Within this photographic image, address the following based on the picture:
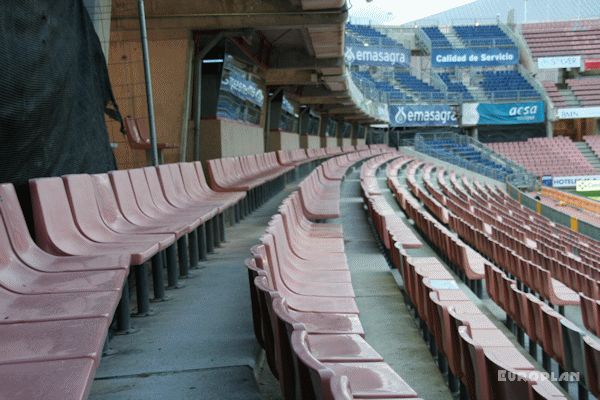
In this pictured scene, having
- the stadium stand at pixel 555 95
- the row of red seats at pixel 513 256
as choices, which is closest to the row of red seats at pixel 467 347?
the row of red seats at pixel 513 256

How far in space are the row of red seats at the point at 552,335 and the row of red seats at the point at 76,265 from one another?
2061mm

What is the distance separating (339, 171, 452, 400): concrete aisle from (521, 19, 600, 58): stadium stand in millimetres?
33798

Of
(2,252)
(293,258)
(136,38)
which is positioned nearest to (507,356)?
(293,258)

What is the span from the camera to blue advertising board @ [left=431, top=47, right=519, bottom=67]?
3675cm

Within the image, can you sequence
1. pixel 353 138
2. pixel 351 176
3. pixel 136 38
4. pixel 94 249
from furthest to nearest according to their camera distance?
pixel 353 138
pixel 351 176
pixel 136 38
pixel 94 249

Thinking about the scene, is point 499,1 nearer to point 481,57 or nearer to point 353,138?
point 481,57

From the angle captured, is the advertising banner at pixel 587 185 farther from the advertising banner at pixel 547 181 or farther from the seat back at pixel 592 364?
the seat back at pixel 592 364

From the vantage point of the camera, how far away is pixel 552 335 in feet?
13.1

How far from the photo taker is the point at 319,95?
18484mm

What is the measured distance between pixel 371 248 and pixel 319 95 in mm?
12522

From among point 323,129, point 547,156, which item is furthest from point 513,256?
point 547,156

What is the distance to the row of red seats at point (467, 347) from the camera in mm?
2316

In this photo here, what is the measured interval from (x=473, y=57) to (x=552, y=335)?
34.8 m

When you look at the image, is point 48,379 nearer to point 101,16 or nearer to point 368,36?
point 101,16
